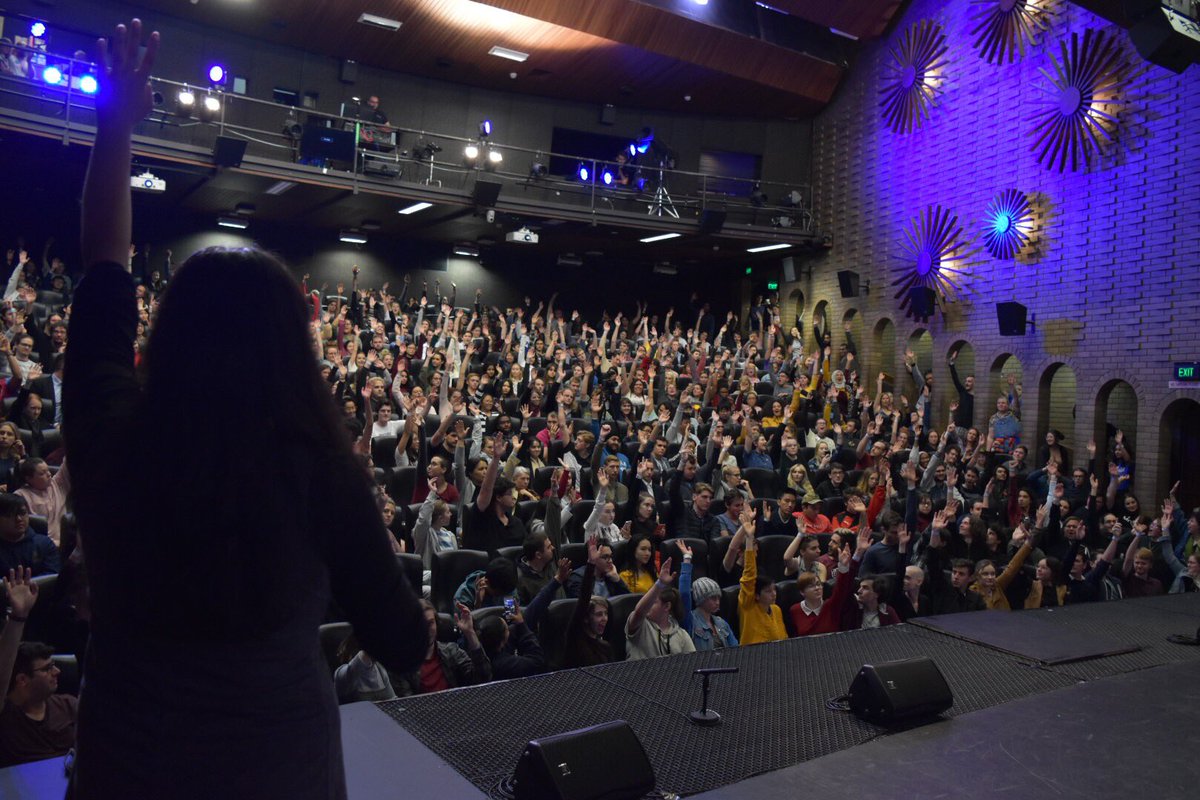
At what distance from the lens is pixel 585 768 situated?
4.11 ft

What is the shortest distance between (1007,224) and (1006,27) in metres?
2.15

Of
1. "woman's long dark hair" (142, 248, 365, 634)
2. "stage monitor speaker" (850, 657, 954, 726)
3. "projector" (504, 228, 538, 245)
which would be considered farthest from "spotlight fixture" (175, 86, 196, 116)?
"woman's long dark hair" (142, 248, 365, 634)

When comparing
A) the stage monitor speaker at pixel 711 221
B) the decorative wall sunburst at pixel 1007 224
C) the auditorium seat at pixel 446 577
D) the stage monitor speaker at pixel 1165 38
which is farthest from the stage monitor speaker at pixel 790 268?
the auditorium seat at pixel 446 577

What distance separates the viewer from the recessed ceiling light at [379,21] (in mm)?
9820

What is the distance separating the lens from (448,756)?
1397 mm

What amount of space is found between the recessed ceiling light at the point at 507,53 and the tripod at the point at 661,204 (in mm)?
2173

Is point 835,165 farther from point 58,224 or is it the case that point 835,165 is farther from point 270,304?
point 270,304

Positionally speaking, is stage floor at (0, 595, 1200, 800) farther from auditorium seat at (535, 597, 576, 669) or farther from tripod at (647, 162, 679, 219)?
tripod at (647, 162, 679, 219)

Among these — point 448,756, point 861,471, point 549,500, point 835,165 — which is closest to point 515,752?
point 448,756

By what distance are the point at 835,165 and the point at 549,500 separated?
28.8ft

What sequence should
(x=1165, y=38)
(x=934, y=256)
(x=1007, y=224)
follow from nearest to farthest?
A: 1. (x=1165, y=38)
2. (x=1007, y=224)
3. (x=934, y=256)

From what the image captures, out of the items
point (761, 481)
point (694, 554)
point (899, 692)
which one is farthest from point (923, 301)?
point (899, 692)

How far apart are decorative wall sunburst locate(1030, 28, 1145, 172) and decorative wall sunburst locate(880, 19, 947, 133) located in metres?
1.63

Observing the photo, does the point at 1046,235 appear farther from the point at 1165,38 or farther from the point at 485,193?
the point at 485,193
